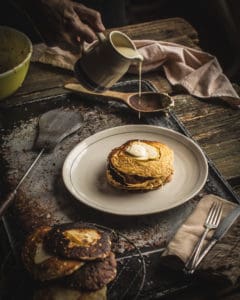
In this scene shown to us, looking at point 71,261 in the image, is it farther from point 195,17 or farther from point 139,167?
point 195,17

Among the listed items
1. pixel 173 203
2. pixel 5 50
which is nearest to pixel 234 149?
pixel 173 203

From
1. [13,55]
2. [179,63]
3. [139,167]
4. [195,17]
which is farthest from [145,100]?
[195,17]

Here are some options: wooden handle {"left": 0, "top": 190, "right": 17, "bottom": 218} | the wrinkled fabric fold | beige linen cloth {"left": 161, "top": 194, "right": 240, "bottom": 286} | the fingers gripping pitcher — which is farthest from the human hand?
beige linen cloth {"left": 161, "top": 194, "right": 240, "bottom": 286}

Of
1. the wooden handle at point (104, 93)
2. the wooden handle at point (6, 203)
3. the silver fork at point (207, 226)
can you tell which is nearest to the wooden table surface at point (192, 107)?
the wooden handle at point (104, 93)

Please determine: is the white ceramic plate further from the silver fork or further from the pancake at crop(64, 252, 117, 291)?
the pancake at crop(64, 252, 117, 291)

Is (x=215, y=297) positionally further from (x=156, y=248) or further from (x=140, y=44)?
(x=140, y=44)
